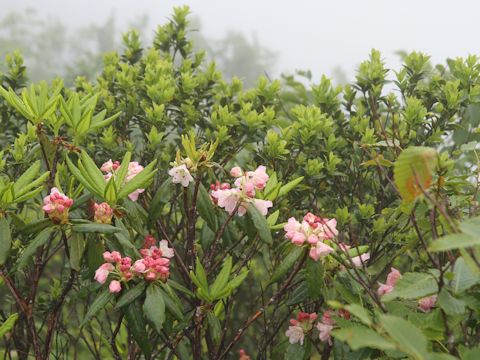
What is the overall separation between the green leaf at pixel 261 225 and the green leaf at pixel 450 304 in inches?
21.8

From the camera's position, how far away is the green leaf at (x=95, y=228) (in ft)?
5.34

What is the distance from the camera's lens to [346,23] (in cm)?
14312

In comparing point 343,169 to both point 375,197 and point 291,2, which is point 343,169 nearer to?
point 375,197

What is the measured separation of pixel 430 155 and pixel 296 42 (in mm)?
132856

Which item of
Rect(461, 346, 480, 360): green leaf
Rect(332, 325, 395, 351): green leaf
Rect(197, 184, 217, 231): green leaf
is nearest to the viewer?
Rect(332, 325, 395, 351): green leaf

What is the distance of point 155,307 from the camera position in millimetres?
1563

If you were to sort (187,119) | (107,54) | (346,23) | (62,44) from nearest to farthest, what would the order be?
(187,119) < (107,54) < (62,44) < (346,23)

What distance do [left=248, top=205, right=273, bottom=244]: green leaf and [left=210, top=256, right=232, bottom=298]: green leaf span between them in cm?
12

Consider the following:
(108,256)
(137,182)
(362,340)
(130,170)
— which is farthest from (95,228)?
(362,340)

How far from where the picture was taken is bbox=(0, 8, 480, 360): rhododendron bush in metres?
1.50

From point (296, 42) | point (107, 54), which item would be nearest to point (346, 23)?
point (296, 42)

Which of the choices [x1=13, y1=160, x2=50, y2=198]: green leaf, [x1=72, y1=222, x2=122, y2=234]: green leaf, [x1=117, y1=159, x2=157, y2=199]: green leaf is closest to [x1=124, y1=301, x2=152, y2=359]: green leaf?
[x1=72, y1=222, x2=122, y2=234]: green leaf

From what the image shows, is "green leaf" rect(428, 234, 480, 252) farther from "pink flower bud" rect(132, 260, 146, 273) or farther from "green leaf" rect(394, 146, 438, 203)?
"pink flower bud" rect(132, 260, 146, 273)

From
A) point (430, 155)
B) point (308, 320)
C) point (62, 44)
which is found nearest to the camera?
point (430, 155)
